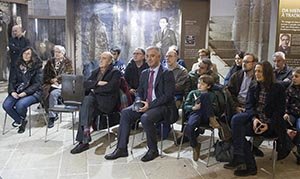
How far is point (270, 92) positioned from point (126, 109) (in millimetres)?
1511

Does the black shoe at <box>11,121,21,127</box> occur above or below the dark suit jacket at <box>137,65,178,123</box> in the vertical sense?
below

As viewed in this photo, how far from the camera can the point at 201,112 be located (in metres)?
3.78

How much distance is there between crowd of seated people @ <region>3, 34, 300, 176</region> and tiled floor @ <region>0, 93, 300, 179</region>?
0.12m

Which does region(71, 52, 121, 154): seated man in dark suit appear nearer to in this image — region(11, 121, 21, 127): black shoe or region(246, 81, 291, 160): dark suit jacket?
region(11, 121, 21, 127): black shoe

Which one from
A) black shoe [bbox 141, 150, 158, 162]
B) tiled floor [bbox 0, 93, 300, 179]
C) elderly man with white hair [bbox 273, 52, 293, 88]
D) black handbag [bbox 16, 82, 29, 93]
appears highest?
elderly man with white hair [bbox 273, 52, 293, 88]

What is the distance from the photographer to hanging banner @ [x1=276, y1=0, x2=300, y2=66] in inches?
214

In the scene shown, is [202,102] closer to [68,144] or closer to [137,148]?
[137,148]

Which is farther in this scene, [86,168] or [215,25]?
[215,25]

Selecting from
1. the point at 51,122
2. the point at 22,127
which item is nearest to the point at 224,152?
the point at 51,122

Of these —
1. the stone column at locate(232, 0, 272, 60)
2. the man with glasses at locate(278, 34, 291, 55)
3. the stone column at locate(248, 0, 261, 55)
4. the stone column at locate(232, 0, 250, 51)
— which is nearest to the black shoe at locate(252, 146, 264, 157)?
the man with glasses at locate(278, 34, 291, 55)

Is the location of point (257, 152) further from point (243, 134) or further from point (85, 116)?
point (85, 116)

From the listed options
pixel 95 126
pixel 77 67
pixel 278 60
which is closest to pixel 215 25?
pixel 77 67

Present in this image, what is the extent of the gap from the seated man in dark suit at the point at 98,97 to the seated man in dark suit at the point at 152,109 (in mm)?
347

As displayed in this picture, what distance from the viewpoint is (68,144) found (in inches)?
171
